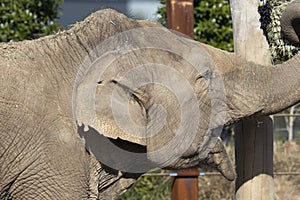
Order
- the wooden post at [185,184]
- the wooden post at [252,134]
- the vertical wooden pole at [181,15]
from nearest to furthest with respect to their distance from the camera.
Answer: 1. the wooden post at [252,134]
2. the vertical wooden pole at [181,15]
3. the wooden post at [185,184]

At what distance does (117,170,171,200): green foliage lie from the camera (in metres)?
7.23

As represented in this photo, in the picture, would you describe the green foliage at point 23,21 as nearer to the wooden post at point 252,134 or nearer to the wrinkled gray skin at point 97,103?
the wooden post at point 252,134

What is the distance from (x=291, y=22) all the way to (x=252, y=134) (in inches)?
27.8

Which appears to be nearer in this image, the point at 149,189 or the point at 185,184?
the point at 185,184

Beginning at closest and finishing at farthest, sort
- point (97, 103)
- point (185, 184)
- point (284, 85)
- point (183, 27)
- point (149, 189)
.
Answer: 1. point (97, 103)
2. point (284, 85)
3. point (183, 27)
4. point (185, 184)
5. point (149, 189)

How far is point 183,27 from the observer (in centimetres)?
499

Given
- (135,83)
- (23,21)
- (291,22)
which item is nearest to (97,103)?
(135,83)

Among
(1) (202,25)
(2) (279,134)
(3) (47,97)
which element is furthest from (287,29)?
(2) (279,134)

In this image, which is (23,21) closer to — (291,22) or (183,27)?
(183,27)

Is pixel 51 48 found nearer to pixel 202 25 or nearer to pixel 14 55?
pixel 14 55

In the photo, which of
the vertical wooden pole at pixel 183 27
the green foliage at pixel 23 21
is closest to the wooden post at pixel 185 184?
the vertical wooden pole at pixel 183 27

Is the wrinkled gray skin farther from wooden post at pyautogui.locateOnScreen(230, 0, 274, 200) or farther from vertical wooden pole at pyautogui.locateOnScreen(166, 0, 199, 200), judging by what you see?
vertical wooden pole at pyautogui.locateOnScreen(166, 0, 199, 200)

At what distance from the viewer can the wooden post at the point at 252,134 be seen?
14.5ft

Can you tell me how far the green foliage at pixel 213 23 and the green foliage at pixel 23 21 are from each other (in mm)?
1185
